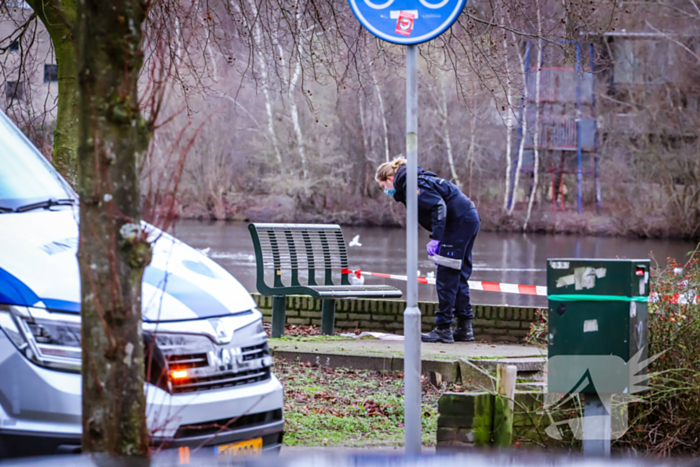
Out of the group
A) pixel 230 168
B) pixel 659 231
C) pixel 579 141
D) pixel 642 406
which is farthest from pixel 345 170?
pixel 642 406

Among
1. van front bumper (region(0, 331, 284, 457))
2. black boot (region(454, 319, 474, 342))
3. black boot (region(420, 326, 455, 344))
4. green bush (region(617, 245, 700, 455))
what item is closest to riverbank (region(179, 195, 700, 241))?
black boot (region(454, 319, 474, 342))

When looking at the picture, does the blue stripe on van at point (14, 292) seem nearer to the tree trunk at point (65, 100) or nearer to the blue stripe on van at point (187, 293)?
the blue stripe on van at point (187, 293)

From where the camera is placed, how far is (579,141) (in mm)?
46375

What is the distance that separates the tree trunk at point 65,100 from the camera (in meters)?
7.50

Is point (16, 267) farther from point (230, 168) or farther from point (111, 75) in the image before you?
point (230, 168)

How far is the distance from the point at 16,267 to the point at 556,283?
2.45 metres

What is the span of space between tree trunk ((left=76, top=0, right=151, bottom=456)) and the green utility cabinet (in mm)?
2135

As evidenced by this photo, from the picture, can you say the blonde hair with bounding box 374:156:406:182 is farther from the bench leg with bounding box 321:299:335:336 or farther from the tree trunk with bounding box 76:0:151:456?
the tree trunk with bounding box 76:0:151:456

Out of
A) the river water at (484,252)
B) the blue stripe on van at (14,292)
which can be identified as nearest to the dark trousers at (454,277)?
the blue stripe on van at (14,292)

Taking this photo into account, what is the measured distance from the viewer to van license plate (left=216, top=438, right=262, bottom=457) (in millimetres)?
3219

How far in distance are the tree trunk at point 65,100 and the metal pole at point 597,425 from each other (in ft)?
16.4

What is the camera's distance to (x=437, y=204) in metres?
7.69

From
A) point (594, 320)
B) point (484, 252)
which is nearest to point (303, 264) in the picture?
point (594, 320)

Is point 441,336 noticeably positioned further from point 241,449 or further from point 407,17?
point 241,449
